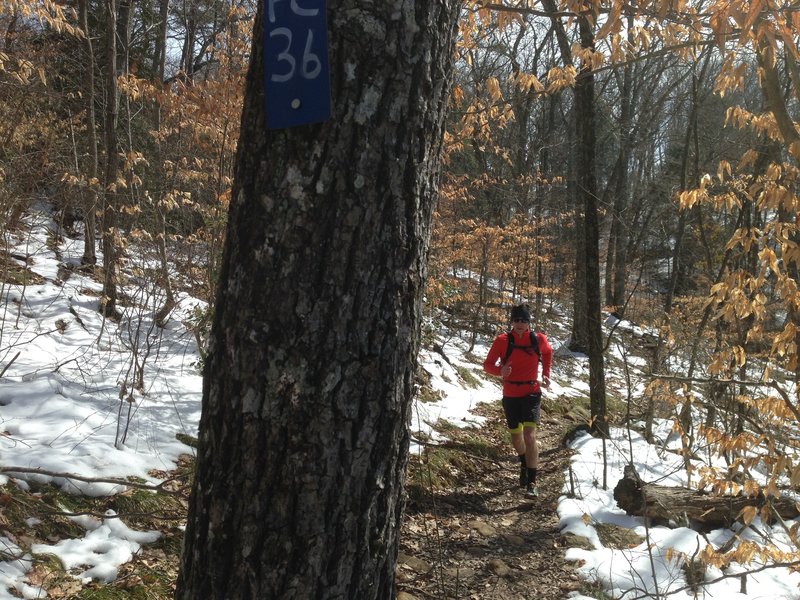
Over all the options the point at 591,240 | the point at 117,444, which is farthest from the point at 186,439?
the point at 591,240

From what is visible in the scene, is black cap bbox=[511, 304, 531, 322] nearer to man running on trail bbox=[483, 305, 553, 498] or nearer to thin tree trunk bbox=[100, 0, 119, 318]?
man running on trail bbox=[483, 305, 553, 498]

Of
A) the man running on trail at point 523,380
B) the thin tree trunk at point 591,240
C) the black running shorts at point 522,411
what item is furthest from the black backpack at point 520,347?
the thin tree trunk at point 591,240

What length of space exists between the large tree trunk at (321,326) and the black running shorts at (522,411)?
15.8 feet

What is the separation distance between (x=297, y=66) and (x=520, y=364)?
16.5ft

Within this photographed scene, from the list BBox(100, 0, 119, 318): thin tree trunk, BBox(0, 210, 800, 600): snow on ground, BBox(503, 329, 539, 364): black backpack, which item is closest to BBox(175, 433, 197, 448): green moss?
BBox(0, 210, 800, 600): snow on ground

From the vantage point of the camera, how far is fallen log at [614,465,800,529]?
5.20 m

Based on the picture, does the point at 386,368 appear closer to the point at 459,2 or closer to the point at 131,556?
the point at 459,2

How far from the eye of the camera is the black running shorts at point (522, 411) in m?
5.94

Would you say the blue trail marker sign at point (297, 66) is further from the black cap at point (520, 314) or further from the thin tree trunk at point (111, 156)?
the thin tree trunk at point (111, 156)

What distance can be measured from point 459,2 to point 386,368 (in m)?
0.97

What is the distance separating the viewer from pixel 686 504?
17.6 feet

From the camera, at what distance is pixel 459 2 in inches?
58.2

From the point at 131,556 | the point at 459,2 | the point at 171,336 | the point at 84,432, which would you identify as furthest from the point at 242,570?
the point at 171,336

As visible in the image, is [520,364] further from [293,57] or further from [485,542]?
[293,57]
